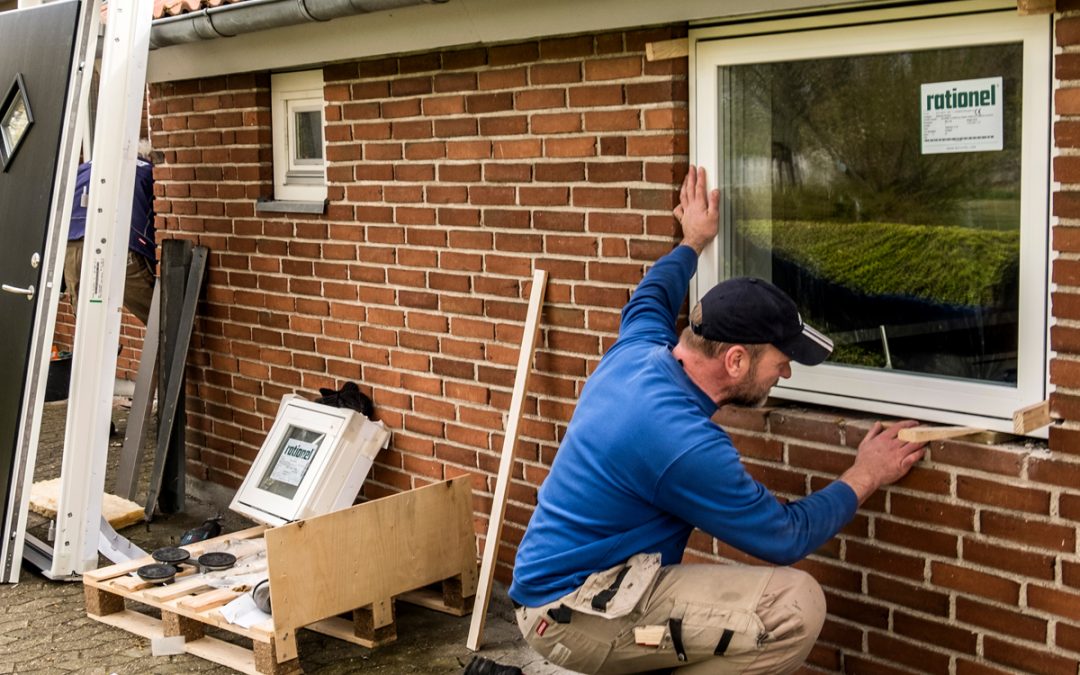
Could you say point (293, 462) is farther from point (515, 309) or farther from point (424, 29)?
point (424, 29)

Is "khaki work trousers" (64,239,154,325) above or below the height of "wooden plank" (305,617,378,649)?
above

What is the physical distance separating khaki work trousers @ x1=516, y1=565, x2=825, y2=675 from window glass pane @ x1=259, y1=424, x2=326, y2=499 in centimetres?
226

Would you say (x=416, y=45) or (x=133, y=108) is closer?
(x=416, y=45)

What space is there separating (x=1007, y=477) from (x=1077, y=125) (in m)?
1.02

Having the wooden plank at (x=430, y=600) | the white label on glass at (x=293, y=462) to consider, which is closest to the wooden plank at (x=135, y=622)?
the white label on glass at (x=293, y=462)

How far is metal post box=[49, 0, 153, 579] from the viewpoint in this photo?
5918mm

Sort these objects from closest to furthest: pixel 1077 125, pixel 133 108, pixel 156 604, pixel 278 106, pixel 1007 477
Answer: pixel 1077 125 → pixel 1007 477 → pixel 156 604 → pixel 133 108 → pixel 278 106

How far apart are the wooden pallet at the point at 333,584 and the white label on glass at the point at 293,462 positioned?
559 millimetres

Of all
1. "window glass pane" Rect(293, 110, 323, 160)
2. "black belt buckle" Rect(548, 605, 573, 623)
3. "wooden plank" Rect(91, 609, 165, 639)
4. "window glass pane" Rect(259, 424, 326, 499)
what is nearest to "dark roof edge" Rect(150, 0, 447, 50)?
"window glass pane" Rect(293, 110, 323, 160)

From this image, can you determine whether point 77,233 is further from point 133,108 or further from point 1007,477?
point 1007,477

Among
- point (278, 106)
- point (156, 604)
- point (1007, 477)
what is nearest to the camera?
point (1007, 477)

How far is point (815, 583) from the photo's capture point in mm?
3936

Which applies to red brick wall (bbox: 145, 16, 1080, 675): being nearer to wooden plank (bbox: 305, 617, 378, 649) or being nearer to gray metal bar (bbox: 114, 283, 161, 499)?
gray metal bar (bbox: 114, 283, 161, 499)

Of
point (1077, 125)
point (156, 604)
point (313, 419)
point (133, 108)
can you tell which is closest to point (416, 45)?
point (133, 108)
